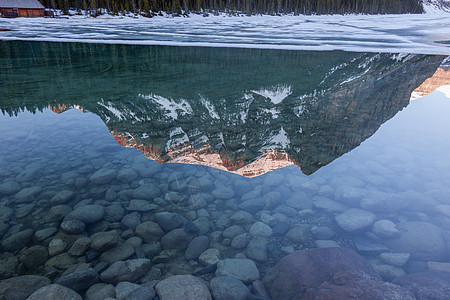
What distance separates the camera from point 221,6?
5925 centimetres

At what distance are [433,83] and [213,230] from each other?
9402 mm

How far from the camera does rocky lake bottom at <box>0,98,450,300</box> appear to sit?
2.44m

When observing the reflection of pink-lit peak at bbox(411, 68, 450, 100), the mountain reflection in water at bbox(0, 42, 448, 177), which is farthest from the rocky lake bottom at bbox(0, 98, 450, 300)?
the reflection of pink-lit peak at bbox(411, 68, 450, 100)

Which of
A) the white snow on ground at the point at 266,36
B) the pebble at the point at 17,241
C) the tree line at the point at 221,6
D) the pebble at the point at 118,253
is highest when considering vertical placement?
the tree line at the point at 221,6

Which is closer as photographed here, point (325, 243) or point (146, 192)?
point (325, 243)

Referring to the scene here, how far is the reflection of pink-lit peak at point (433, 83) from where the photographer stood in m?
7.95

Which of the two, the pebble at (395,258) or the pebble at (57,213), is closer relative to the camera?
the pebble at (395,258)

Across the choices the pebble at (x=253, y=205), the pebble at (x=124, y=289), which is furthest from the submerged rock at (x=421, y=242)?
the pebble at (x=124, y=289)

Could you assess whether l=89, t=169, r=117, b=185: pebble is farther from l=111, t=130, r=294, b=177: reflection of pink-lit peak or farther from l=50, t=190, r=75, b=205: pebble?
l=111, t=130, r=294, b=177: reflection of pink-lit peak

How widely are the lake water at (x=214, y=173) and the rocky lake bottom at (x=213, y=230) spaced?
0.07 ft

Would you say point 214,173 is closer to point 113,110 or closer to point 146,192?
point 146,192

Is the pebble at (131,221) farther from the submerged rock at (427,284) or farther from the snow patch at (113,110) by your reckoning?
the snow patch at (113,110)

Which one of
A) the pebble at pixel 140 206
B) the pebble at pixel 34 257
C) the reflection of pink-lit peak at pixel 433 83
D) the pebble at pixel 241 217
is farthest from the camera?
the reflection of pink-lit peak at pixel 433 83

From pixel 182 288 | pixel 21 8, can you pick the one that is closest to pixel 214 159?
pixel 182 288
